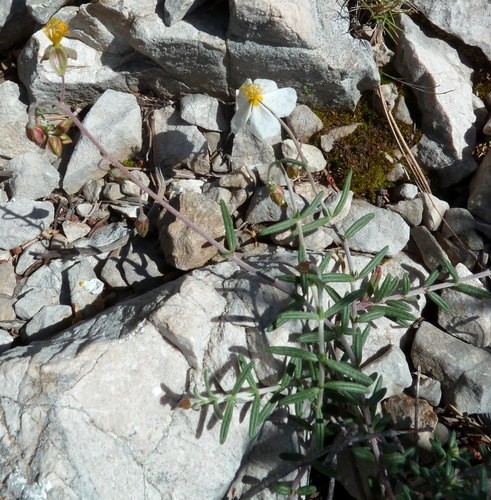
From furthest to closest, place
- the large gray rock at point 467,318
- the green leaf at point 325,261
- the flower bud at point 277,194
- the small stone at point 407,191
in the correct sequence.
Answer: the small stone at point 407,191 → the large gray rock at point 467,318 → the flower bud at point 277,194 → the green leaf at point 325,261

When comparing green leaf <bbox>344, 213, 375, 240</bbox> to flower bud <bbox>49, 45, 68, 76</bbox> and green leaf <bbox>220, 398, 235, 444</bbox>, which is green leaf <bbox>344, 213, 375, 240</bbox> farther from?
flower bud <bbox>49, 45, 68, 76</bbox>

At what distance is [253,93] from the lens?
3336 mm

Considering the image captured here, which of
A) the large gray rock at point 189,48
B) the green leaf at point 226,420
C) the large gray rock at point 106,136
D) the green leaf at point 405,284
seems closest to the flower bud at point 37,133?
the large gray rock at point 106,136

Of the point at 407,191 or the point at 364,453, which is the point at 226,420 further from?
the point at 407,191

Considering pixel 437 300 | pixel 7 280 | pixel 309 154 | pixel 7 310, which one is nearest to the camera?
pixel 437 300

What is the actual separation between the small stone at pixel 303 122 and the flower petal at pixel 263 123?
31cm

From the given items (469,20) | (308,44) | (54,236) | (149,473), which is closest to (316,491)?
(149,473)

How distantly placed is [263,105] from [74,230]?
138cm

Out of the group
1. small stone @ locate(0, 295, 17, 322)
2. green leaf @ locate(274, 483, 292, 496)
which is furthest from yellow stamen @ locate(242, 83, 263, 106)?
green leaf @ locate(274, 483, 292, 496)

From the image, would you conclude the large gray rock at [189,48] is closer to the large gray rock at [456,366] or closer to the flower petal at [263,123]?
the flower petal at [263,123]

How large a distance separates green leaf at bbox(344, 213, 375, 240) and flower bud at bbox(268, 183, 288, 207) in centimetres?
37

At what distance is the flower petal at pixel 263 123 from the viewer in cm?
338

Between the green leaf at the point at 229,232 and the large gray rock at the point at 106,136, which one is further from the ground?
the green leaf at the point at 229,232

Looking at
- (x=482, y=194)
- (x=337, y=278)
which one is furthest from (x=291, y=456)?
(x=482, y=194)
